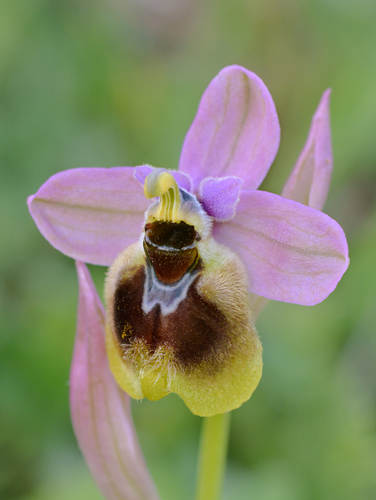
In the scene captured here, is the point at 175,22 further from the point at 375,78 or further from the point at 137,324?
the point at 137,324

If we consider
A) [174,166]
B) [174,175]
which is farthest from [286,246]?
[174,166]

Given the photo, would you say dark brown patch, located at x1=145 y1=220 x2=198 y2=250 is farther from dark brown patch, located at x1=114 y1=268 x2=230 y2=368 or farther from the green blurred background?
the green blurred background

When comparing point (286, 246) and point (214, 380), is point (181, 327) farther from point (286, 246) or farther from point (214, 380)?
point (286, 246)

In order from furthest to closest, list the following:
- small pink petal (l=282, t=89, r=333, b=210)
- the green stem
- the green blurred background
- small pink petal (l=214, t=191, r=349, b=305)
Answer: the green blurred background, the green stem, small pink petal (l=282, t=89, r=333, b=210), small pink petal (l=214, t=191, r=349, b=305)

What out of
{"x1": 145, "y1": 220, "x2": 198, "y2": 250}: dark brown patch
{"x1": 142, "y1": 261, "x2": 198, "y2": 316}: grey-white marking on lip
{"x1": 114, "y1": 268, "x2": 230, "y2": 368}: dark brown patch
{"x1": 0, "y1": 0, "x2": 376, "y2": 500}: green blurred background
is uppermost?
{"x1": 145, "y1": 220, "x2": 198, "y2": 250}: dark brown patch

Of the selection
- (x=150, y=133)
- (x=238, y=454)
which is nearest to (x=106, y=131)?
(x=150, y=133)

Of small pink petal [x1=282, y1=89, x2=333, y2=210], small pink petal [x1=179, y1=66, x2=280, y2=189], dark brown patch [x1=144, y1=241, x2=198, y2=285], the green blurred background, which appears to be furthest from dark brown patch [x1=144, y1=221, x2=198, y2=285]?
the green blurred background

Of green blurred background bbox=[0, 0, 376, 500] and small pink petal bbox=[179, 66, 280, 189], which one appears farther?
green blurred background bbox=[0, 0, 376, 500]
